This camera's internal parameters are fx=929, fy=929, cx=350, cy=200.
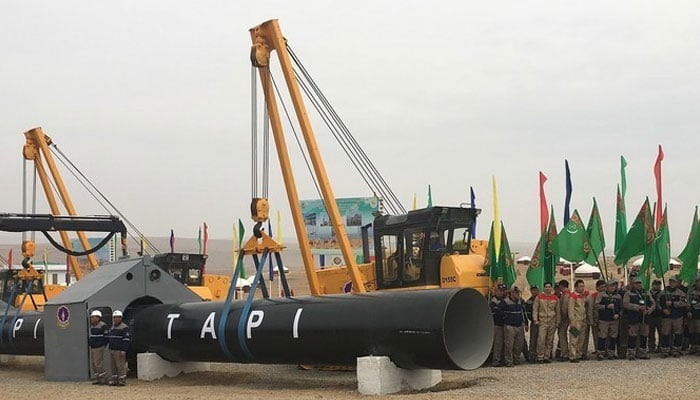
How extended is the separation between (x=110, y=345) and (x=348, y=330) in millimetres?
4620

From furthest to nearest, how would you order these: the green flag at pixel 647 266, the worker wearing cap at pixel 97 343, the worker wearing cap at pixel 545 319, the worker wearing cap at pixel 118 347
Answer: the green flag at pixel 647 266, the worker wearing cap at pixel 545 319, the worker wearing cap at pixel 97 343, the worker wearing cap at pixel 118 347

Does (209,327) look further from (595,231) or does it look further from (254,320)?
(595,231)

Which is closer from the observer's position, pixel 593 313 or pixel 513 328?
pixel 513 328

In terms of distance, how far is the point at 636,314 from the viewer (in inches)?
687

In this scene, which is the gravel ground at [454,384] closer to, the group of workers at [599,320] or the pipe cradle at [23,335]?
the group of workers at [599,320]

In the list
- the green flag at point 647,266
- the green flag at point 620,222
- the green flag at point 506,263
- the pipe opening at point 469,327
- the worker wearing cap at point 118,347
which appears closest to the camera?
the pipe opening at point 469,327

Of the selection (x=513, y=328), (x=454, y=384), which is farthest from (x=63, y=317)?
(x=513, y=328)

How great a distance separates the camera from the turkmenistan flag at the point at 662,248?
63.9 feet

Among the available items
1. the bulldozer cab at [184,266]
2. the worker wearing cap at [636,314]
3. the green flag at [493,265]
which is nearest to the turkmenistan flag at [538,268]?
the green flag at [493,265]

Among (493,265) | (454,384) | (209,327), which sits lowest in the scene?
(454,384)

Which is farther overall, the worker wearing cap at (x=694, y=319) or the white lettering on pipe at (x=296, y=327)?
the worker wearing cap at (x=694, y=319)

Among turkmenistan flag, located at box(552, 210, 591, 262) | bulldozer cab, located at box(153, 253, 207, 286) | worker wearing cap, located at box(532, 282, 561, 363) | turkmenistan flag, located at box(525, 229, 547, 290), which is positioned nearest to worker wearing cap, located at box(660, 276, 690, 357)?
worker wearing cap, located at box(532, 282, 561, 363)

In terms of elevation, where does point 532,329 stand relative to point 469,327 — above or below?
below

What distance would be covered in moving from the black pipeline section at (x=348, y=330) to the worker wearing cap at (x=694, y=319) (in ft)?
19.4
